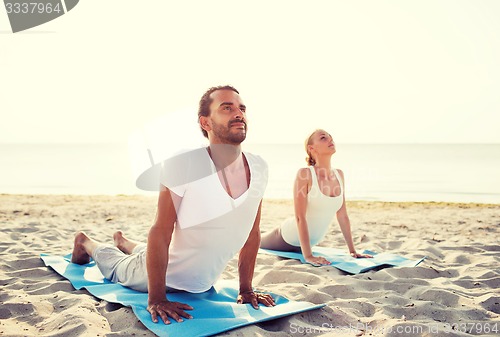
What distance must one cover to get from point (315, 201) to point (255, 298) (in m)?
1.99

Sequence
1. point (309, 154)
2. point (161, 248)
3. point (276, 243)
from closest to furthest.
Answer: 1. point (161, 248)
2. point (309, 154)
3. point (276, 243)

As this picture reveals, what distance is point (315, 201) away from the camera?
488cm

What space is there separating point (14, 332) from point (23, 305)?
0.48 metres

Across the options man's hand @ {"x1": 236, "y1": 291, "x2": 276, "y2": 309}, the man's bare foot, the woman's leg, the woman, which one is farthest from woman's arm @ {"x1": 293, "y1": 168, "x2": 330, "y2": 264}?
the man's bare foot

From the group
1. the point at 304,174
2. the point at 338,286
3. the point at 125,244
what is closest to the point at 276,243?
the point at 304,174

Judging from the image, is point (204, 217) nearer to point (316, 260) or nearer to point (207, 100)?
point (207, 100)

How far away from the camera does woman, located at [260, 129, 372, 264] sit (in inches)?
188

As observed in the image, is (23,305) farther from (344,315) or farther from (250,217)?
(344,315)

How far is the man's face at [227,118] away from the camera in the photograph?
9.20 ft

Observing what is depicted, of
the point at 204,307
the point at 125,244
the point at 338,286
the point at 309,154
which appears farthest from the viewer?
the point at 309,154

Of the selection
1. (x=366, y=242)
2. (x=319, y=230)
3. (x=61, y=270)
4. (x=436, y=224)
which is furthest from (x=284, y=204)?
(x=61, y=270)

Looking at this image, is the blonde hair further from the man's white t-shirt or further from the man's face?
the man's face

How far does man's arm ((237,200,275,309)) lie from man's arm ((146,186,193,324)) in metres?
0.53

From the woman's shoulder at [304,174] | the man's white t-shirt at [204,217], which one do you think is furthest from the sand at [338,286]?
the woman's shoulder at [304,174]
